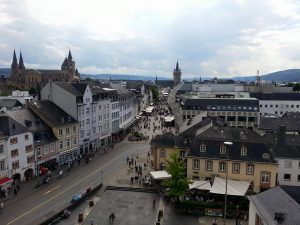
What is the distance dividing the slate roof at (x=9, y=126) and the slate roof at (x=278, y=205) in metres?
36.6

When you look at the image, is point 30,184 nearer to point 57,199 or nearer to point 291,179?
point 57,199

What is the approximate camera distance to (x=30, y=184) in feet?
163

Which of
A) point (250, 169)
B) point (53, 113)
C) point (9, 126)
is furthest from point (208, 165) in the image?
point (53, 113)

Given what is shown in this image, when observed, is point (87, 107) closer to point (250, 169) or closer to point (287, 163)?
point (250, 169)

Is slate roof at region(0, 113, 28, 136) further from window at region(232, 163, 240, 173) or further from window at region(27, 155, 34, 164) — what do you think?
window at region(232, 163, 240, 173)

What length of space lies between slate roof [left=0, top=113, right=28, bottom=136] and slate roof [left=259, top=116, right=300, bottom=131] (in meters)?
55.4

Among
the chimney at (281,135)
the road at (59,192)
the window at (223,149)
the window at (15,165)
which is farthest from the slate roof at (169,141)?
the window at (15,165)

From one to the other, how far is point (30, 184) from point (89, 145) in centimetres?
2353

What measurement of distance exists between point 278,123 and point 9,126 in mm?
61325

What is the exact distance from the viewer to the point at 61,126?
198 ft

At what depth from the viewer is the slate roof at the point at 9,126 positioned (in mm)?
47812

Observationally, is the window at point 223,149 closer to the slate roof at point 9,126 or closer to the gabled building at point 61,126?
the gabled building at point 61,126

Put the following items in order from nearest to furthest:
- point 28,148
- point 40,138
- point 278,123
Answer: point 28,148
point 40,138
point 278,123

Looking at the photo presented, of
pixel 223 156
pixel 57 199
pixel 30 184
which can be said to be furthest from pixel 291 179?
pixel 30 184
